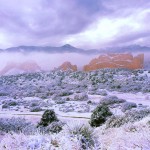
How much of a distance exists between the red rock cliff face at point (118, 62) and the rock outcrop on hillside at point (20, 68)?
38.4 metres

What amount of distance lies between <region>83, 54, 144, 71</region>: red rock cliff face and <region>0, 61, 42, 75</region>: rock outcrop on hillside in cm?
3836

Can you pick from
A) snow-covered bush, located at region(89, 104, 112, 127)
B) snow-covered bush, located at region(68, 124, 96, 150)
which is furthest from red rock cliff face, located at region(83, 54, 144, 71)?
snow-covered bush, located at region(68, 124, 96, 150)

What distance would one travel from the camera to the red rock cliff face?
111 metres

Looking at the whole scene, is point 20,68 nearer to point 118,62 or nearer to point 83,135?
point 118,62

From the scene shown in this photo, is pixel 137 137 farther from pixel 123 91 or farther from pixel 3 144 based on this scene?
pixel 123 91

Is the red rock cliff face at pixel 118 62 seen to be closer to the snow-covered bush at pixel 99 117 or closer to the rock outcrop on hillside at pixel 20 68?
the rock outcrop on hillside at pixel 20 68

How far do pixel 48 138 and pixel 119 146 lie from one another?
182 centimetres

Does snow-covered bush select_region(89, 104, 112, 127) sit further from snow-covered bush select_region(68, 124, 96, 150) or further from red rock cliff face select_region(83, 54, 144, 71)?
red rock cliff face select_region(83, 54, 144, 71)

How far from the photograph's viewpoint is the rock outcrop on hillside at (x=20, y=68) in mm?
150425

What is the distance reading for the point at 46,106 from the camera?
3222 centimetres

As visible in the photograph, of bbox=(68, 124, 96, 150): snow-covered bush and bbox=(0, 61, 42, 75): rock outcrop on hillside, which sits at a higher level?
bbox=(68, 124, 96, 150): snow-covered bush

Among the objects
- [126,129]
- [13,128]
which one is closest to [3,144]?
[126,129]

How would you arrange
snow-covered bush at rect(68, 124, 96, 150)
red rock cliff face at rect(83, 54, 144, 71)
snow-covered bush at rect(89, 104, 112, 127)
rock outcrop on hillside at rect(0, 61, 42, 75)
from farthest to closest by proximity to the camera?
rock outcrop on hillside at rect(0, 61, 42, 75) < red rock cliff face at rect(83, 54, 144, 71) < snow-covered bush at rect(89, 104, 112, 127) < snow-covered bush at rect(68, 124, 96, 150)

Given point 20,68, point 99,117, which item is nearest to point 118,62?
point 20,68
